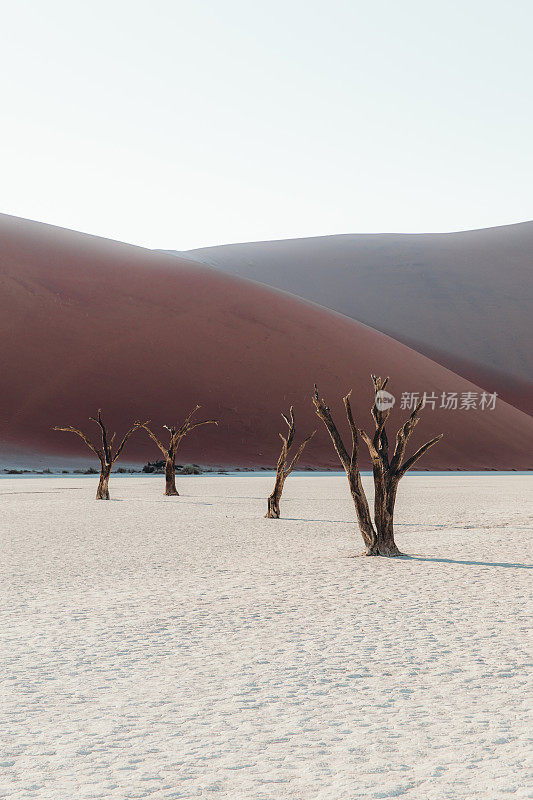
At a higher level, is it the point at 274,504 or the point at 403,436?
the point at 403,436

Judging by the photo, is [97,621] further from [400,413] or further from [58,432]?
[400,413]

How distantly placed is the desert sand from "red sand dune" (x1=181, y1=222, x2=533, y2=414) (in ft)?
277

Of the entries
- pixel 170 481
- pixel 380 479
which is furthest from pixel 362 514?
pixel 170 481

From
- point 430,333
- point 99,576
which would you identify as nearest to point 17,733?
point 99,576

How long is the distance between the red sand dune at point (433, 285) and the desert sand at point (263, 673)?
3326 inches

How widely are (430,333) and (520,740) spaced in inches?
3866

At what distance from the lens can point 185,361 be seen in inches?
2586

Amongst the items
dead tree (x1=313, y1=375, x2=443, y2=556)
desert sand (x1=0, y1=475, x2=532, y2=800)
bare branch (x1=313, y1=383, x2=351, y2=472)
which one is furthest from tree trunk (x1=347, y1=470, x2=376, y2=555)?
desert sand (x1=0, y1=475, x2=532, y2=800)

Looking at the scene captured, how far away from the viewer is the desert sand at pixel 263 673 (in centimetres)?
371

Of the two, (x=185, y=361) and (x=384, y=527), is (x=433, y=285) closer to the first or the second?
(x=185, y=361)

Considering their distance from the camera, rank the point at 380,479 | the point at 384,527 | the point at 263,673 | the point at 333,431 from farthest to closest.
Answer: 1. the point at 333,431
2. the point at 380,479
3. the point at 384,527
4. the point at 263,673

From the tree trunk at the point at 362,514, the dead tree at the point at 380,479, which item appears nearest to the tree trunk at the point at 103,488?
the dead tree at the point at 380,479

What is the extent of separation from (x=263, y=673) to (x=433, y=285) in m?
107

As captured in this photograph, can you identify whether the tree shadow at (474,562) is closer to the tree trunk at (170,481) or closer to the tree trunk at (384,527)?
the tree trunk at (384,527)
